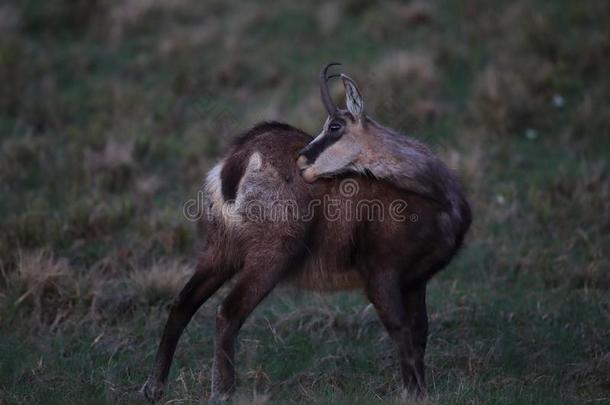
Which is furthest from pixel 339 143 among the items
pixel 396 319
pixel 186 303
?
pixel 186 303

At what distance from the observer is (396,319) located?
256 inches

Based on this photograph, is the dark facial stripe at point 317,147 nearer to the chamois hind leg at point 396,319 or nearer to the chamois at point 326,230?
the chamois at point 326,230

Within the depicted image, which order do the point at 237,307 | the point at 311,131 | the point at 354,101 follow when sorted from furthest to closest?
the point at 311,131, the point at 354,101, the point at 237,307

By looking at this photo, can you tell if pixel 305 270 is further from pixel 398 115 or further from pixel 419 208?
pixel 398 115

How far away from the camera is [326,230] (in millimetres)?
6715

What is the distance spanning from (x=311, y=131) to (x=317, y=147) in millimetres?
5487

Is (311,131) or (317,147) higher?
(317,147)

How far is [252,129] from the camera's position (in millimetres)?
7180

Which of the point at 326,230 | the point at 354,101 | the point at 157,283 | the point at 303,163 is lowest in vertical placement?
the point at 157,283

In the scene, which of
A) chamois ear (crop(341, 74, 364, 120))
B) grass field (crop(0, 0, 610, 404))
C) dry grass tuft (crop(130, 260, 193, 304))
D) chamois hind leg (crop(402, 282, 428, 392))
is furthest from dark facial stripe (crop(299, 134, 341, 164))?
dry grass tuft (crop(130, 260, 193, 304))

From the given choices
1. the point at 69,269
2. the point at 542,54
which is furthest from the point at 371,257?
the point at 542,54

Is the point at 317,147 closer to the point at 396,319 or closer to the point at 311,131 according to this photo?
the point at 396,319

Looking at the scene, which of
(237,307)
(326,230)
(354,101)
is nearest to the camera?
(237,307)

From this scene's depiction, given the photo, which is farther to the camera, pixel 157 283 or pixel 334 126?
pixel 157 283
